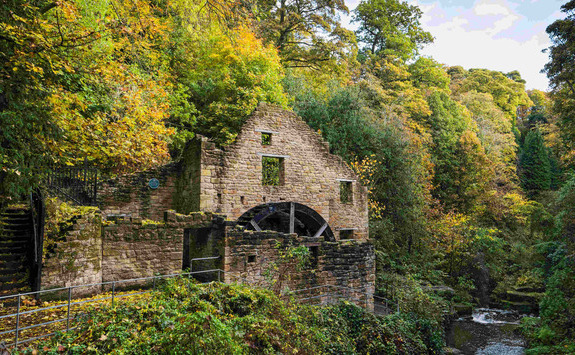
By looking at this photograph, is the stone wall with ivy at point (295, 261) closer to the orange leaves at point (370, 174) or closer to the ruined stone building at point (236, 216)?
the ruined stone building at point (236, 216)

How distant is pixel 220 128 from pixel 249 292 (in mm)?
9089

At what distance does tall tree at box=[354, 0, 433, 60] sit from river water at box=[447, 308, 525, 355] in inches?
728

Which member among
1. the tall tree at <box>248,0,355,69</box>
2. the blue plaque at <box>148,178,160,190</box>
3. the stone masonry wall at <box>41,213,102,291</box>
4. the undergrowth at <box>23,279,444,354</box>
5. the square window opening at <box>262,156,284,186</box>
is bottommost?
the undergrowth at <box>23,279,444,354</box>

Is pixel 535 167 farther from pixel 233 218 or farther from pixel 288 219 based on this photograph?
pixel 233 218

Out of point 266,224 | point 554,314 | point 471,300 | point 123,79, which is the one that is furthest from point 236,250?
point 471,300

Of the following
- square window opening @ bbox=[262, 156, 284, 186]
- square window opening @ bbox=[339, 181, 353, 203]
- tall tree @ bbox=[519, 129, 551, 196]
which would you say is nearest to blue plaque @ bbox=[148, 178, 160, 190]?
square window opening @ bbox=[262, 156, 284, 186]

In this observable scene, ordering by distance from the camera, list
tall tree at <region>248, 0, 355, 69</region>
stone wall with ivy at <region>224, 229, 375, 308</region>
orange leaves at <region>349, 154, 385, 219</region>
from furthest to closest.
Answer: tall tree at <region>248, 0, 355, 69</region>
orange leaves at <region>349, 154, 385, 219</region>
stone wall with ivy at <region>224, 229, 375, 308</region>

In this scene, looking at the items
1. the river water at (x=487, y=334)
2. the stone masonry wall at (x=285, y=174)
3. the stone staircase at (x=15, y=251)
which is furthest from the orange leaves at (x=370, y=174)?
the stone staircase at (x=15, y=251)

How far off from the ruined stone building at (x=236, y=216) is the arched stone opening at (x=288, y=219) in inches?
1.5

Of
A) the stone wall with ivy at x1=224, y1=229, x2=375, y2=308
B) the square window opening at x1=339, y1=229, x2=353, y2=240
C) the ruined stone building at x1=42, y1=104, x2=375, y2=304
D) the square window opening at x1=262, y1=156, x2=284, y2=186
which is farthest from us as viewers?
the square window opening at x1=262, y1=156, x2=284, y2=186

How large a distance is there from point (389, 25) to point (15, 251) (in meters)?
27.1

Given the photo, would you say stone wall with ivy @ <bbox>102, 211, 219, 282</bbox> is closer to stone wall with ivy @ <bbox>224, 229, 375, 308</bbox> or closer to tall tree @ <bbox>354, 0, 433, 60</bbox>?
stone wall with ivy @ <bbox>224, 229, 375, 308</bbox>

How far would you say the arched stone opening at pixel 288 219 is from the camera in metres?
11.6

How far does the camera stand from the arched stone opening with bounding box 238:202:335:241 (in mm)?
11605
